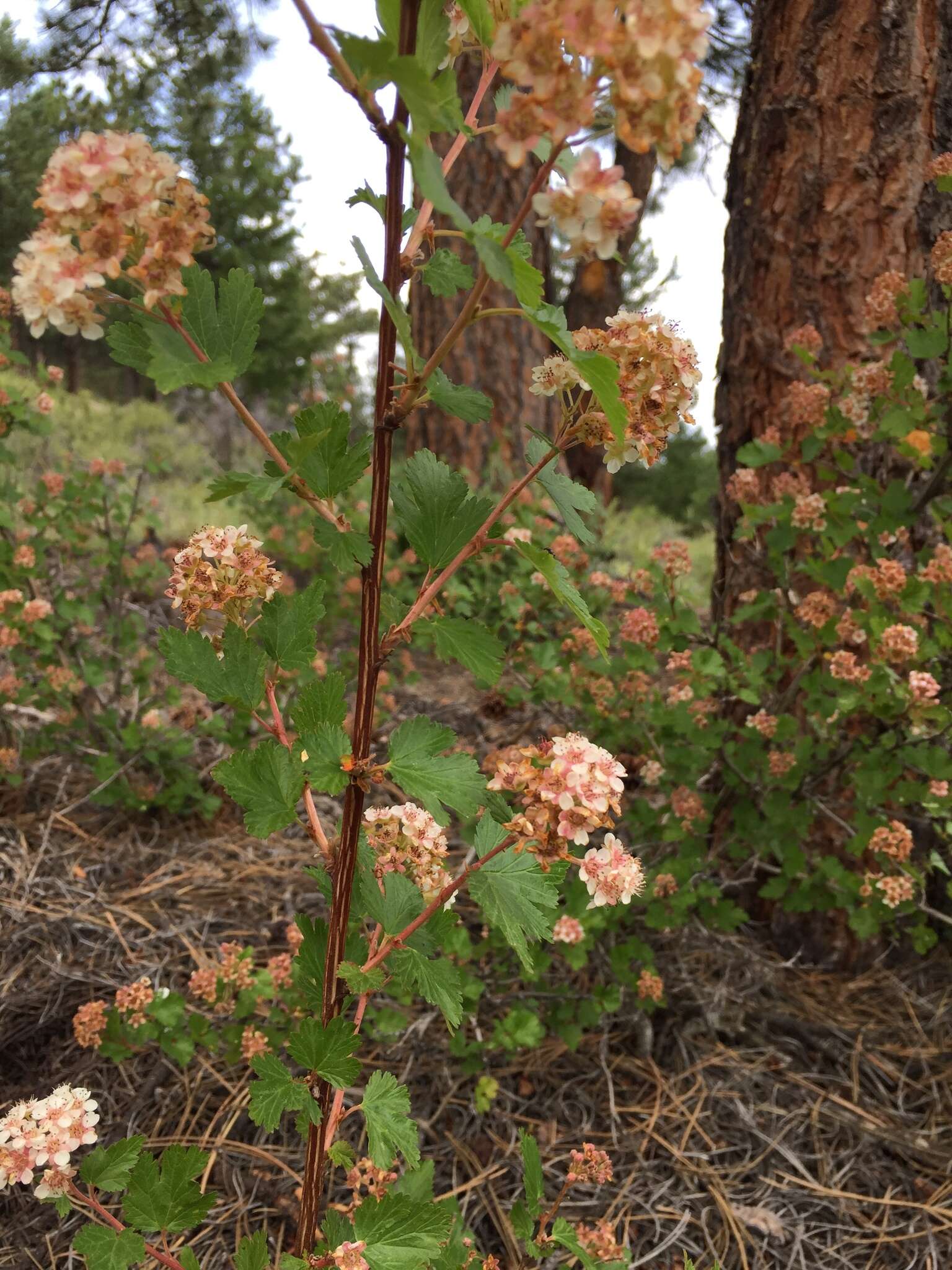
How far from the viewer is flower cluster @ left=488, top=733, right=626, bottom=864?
0.75m

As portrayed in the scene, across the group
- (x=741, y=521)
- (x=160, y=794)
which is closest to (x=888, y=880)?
(x=741, y=521)

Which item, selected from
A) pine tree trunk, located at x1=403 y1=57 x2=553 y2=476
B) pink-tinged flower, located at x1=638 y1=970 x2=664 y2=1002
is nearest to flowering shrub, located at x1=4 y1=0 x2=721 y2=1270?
pink-tinged flower, located at x1=638 y1=970 x2=664 y2=1002

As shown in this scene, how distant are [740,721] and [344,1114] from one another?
67.2 inches

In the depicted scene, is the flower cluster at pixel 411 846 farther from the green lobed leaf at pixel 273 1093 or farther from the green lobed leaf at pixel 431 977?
the green lobed leaf at pixel 273 1093

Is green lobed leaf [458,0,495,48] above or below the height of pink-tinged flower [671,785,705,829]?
above

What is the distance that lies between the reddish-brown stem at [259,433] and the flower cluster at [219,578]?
0.35 ft

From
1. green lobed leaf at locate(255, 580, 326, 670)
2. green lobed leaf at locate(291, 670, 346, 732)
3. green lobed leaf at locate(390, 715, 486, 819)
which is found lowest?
green lobed leaf at locate(390, 715, 486, 819)

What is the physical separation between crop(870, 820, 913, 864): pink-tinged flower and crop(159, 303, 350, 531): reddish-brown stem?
1447 millimetres

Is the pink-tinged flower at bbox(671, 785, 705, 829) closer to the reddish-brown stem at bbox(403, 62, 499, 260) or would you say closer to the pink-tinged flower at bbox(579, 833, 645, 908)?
the pink-tinged flower at bbox(579, 833, 645, 908)

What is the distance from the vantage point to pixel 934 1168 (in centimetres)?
171

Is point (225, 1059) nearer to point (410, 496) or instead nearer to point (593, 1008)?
point (593, 1008)

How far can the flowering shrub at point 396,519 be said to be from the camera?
600 mm

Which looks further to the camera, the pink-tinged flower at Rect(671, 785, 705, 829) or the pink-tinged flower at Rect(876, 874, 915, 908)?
the pink-tinged flower at Rect(671, 785, 705, 829)

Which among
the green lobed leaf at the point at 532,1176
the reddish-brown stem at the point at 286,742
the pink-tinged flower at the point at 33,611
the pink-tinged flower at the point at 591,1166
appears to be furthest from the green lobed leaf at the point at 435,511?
the pink-tinged flower at the point at 33,611
